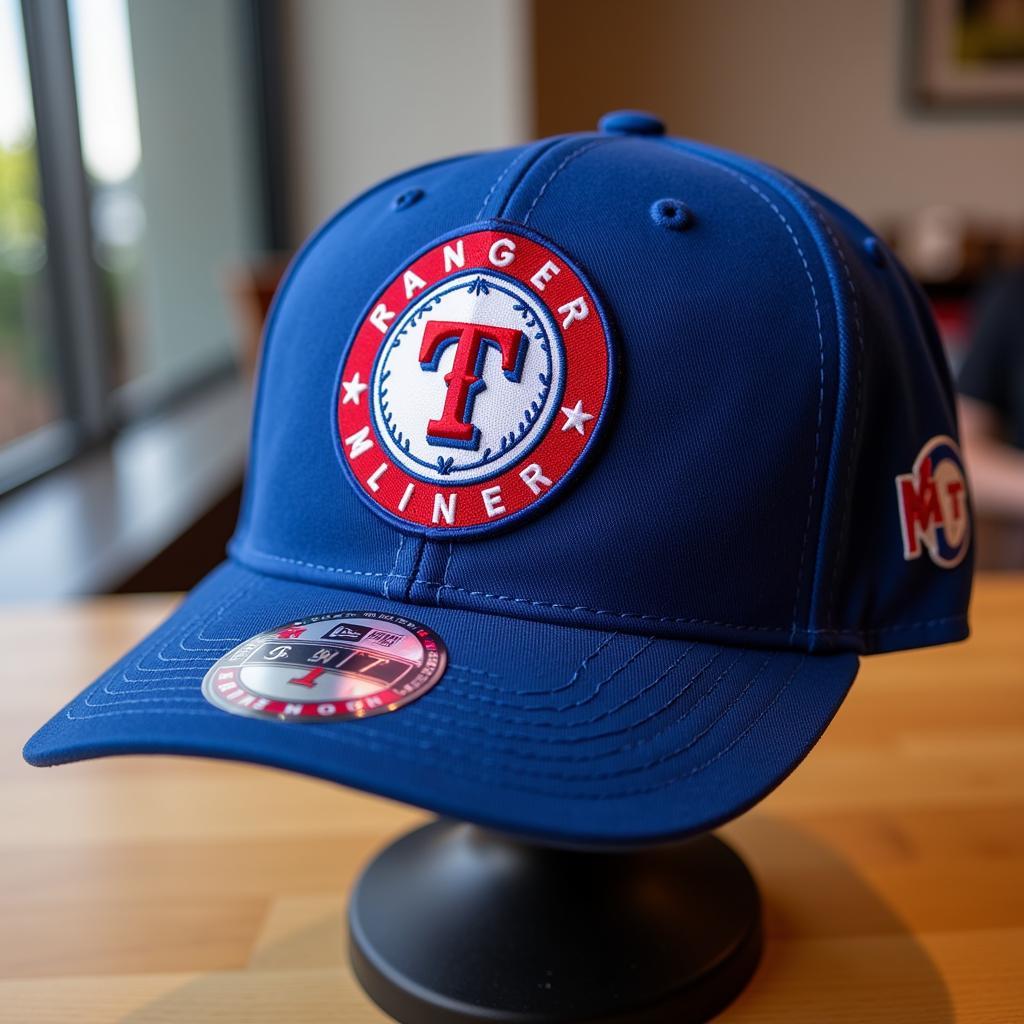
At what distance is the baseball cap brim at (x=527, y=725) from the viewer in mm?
397

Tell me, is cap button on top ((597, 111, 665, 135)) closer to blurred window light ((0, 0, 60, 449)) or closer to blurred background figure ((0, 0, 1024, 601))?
blurred background figure ((0, 0, 1024, 601))

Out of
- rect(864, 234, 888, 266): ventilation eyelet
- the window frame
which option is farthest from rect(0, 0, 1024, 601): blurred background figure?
rect(864, 234, 888, 266): ventilation eyelet

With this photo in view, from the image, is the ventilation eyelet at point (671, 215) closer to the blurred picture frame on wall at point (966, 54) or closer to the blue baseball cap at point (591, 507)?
the blue baseball cap at point (591, 507)

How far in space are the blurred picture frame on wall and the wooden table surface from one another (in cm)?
338

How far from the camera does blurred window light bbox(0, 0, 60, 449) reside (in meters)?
1.54

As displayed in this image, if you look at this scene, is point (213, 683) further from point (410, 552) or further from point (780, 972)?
point (780, 972)

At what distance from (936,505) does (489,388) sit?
225 mm

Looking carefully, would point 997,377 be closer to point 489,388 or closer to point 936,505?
point 936,505

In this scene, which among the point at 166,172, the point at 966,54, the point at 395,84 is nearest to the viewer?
the point at 166,172

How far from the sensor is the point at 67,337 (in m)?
1.72

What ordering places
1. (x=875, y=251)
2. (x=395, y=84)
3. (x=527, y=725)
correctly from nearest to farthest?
(x=527, y=725) < (x=875, y=251) < (x=395, y=84)

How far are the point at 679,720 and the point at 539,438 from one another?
134mm

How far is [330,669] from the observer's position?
1.44ft

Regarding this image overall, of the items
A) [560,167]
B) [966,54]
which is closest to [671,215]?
[560,167]
